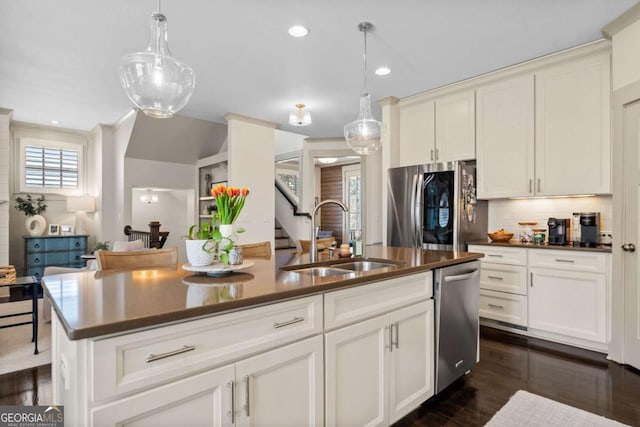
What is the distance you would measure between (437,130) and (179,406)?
388 cm

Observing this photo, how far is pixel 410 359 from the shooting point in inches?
75.0

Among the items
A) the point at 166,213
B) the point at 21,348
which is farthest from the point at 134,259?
the point at 166,213

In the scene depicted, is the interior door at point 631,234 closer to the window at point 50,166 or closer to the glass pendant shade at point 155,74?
the glass pendant shade at point 155,74

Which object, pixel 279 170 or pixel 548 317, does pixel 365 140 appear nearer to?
pixel 548 317

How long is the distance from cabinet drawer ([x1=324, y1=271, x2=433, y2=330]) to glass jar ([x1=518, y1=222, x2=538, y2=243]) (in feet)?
6.96

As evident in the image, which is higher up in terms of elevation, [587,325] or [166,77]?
[166,77]

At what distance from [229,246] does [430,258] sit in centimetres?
130

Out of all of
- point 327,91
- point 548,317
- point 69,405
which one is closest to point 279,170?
point 327,91

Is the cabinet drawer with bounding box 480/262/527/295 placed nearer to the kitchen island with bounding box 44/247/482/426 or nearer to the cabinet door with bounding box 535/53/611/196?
the cabinet door with bounding box 535/53/611/196

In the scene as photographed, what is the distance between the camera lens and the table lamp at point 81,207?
6.13m

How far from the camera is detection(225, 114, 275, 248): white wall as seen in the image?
16.4 feet

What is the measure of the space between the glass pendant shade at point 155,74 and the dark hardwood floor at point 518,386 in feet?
6.48

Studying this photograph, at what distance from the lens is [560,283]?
10.2 ft

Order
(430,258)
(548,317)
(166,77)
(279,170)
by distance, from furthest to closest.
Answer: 1. (279,170)
2. (548,317)
3. (430,258)
4. (166,77)
